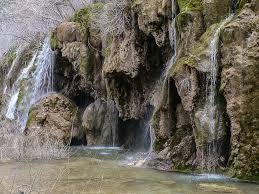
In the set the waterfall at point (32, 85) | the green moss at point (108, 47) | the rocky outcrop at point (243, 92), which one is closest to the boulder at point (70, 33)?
the waterfall at point (32, 85)

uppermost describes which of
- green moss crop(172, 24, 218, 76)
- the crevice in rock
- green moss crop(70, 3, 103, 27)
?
green moss crop(70, 3, 103, 27)

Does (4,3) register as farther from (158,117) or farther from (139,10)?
(158,117)

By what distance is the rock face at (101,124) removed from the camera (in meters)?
20.1

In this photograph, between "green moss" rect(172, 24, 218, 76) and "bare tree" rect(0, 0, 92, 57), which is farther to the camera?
"bare tree" rect(0, 0, 92, 57)

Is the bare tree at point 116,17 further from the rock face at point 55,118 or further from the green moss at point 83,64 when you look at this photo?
the rock face at point 55,118

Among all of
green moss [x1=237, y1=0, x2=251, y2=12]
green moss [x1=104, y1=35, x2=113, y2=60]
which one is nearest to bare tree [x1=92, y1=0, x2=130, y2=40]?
green moss [x1=104, y1=35, x2=113, y2=60]

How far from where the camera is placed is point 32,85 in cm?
2206

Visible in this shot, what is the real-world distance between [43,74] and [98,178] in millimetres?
11159

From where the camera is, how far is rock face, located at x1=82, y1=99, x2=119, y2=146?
790 inches

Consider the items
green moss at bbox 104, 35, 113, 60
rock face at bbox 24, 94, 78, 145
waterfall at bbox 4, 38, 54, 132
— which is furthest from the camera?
waterfall at bbox 4, 38, 54, 132

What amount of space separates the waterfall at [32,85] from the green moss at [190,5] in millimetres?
9297

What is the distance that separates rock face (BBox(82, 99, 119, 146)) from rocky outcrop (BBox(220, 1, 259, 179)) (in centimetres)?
889

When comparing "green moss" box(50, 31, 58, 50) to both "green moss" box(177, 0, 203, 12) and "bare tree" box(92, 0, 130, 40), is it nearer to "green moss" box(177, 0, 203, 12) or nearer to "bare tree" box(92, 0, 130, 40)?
"bare tree" box(92, 0, 130, 40)

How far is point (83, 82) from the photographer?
20781mm
